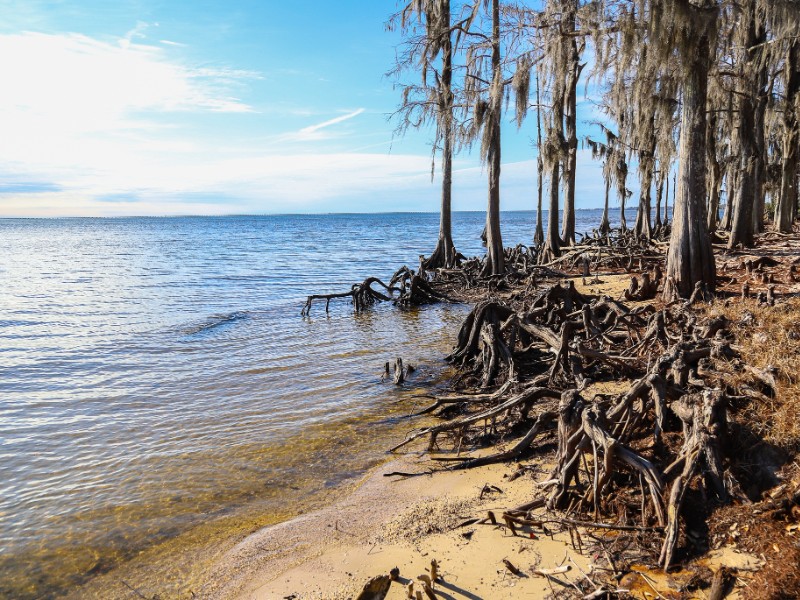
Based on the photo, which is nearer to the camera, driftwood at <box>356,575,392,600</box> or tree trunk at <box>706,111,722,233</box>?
driftwood at <box>356,575,392,600</box>

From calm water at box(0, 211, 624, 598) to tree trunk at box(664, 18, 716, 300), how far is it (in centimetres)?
442

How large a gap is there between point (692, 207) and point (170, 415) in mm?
9003

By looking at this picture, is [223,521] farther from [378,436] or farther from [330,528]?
[378,436]

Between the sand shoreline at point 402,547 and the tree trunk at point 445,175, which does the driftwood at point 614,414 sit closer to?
the sand shoreline at point 402,547

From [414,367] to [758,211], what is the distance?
21.3 metres

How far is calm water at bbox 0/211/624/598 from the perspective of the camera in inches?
186

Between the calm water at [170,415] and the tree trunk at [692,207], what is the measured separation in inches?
174

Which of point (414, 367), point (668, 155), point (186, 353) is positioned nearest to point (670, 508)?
point (414, 367)

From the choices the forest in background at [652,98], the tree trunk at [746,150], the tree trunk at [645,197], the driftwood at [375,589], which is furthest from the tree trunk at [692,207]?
the tree trunk at [645,197]

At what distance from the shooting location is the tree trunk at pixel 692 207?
914 cm

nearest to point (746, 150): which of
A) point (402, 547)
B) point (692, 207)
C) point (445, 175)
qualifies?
point (692, 207)

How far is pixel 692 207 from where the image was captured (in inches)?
367

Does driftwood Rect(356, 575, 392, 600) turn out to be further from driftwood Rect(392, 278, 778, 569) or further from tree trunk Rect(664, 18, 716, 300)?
tree trunk Rect(664, 18, 716, 300)

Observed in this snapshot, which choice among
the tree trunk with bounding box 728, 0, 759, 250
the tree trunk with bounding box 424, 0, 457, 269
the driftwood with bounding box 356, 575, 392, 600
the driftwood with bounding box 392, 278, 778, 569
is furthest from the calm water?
the tree trunk with bounding box 728, 0, 759, 250
